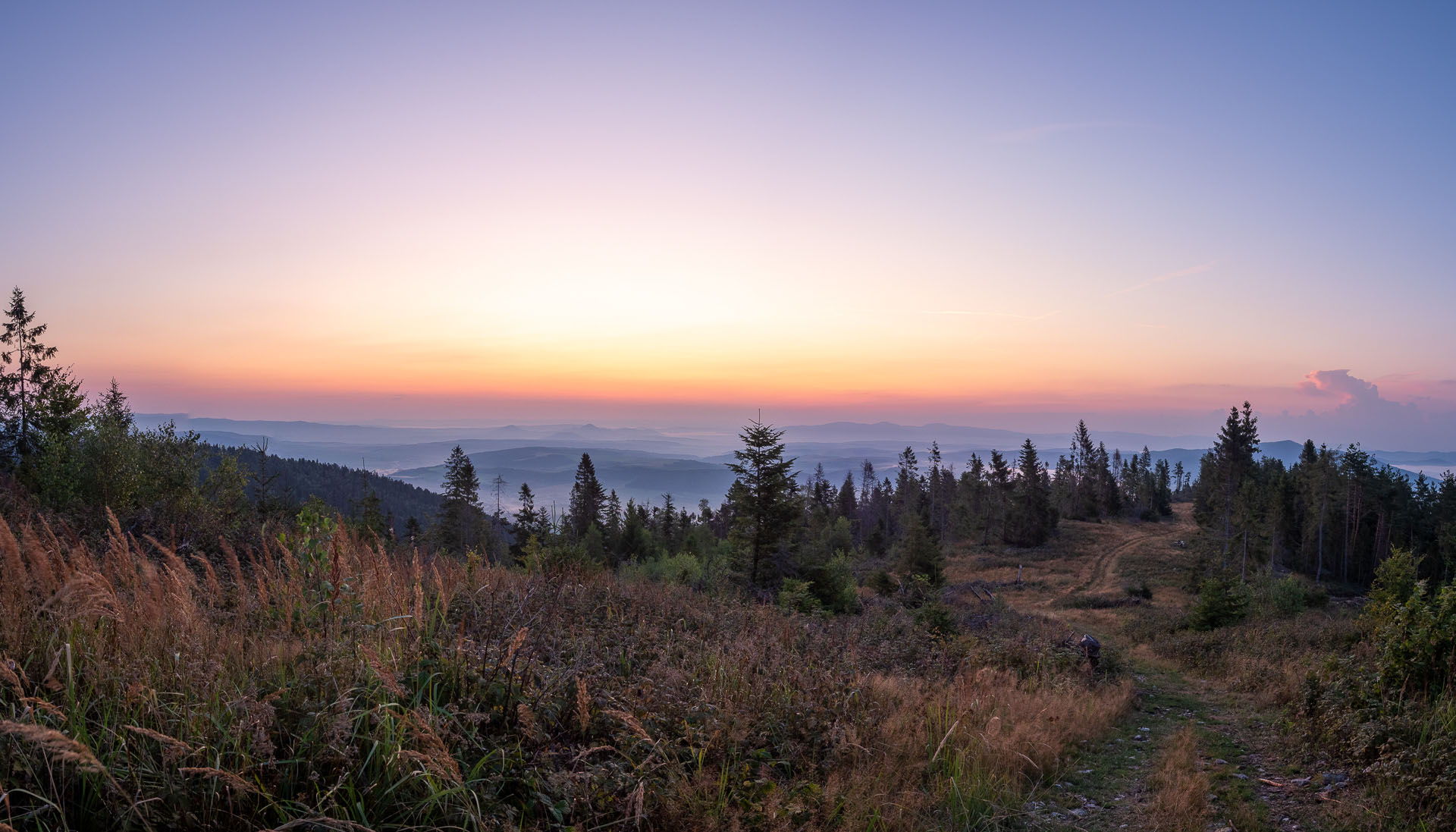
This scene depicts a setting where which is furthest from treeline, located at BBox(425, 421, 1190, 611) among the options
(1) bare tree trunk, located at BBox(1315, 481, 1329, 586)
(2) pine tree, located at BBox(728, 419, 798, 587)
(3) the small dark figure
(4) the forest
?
(1) bare tree trunk, located at BBox(1315, 481, 1329, 586)

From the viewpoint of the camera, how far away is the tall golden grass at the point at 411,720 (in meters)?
2.85

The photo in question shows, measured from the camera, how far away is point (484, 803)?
10.8 feet

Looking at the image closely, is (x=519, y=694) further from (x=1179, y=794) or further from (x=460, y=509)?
(x=460, y=509)

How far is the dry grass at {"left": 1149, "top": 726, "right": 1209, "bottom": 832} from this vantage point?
18.9 ft

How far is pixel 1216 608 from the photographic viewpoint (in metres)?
20.2

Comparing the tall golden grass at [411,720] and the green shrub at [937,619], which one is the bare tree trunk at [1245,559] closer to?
the green shrub at [937,619]

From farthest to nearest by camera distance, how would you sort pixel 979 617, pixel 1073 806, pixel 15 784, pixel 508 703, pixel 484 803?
pixel 979 617
pixel 1073 806
pixel 508 703
pixel 484 803
pixel 15 784

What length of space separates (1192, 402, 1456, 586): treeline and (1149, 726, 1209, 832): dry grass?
5620cm

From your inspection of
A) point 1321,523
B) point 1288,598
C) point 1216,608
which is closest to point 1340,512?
point 1321,523

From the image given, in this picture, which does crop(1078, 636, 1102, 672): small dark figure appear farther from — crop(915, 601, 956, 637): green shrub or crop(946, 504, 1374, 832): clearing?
crop(915, 601, 956, 637): green shrub

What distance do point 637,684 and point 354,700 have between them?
2412mm

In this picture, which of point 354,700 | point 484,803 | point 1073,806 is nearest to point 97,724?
point 354,700

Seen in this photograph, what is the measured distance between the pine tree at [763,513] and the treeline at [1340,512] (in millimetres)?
48498

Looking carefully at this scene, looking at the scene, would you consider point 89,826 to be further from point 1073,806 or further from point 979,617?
point 979,617
